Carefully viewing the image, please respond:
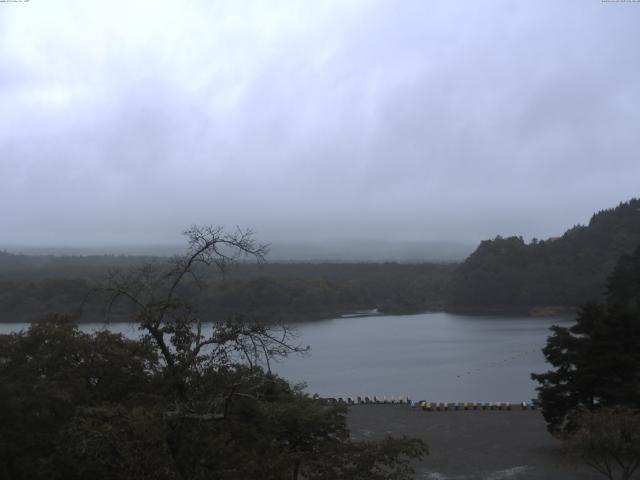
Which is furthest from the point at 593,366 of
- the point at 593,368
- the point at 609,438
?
the point at 609,438

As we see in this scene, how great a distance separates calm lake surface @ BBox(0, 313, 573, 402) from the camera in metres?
27.6

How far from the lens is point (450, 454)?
14203 mm

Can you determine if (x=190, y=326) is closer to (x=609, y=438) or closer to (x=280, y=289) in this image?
(x=609, y=438)

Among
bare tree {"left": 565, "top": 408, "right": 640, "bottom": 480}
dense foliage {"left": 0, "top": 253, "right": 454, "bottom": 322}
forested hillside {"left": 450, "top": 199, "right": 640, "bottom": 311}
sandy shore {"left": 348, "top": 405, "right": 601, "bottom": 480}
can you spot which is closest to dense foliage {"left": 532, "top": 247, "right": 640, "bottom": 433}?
sandy shore {"left": 348, "top": 405, "right": 601, "bottom": 480}

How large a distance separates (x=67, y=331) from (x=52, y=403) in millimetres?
1485

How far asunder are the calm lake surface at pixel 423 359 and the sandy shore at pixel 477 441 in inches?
166

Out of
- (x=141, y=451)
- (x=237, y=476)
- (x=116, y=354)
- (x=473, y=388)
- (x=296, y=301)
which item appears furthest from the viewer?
(x=296, y=301)

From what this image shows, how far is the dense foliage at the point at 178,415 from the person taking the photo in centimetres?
487

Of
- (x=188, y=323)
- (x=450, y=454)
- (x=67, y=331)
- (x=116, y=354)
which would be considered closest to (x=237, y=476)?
(x=188, y=323)

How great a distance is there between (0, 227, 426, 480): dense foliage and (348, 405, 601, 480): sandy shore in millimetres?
5853

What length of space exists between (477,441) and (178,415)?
11805 mm

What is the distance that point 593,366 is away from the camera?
13.7 m

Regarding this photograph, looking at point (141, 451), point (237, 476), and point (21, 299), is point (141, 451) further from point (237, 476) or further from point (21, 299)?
point (21, 299)

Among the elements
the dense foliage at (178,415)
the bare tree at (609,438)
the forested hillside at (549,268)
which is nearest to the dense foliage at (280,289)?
the forested hillside at (549,268)
